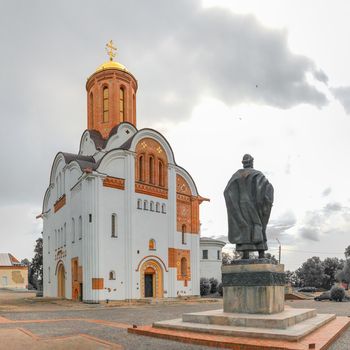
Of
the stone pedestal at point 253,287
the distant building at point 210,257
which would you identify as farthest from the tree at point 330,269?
the stone pedestal at point 253,287

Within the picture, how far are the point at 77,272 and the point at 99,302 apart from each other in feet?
12.0

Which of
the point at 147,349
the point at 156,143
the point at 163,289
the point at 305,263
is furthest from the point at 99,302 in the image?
the point at 305,263

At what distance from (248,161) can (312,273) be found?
176 feet

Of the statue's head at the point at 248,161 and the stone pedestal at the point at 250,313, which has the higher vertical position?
the statue's head at the point at 248,161

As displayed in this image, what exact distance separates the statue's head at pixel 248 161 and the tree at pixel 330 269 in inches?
2115

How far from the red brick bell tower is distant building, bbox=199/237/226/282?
1836cm

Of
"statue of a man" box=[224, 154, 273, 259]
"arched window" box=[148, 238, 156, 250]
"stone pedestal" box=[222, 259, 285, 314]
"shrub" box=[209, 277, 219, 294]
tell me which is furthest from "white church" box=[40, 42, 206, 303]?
"stone pedestal" box=[222, 259, 285, 314]

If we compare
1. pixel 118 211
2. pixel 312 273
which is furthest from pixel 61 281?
pixel 312 273

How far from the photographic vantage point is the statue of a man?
1119cm

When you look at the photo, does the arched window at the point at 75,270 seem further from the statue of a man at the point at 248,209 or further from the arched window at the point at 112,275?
the statue of a man at the point at 248,209

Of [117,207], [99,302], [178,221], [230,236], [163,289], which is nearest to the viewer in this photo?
[230,236]

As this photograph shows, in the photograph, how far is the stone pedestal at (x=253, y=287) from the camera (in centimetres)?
1034

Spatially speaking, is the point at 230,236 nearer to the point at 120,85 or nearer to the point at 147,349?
the point at 147,349

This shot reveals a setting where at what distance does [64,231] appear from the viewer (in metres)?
31.6
